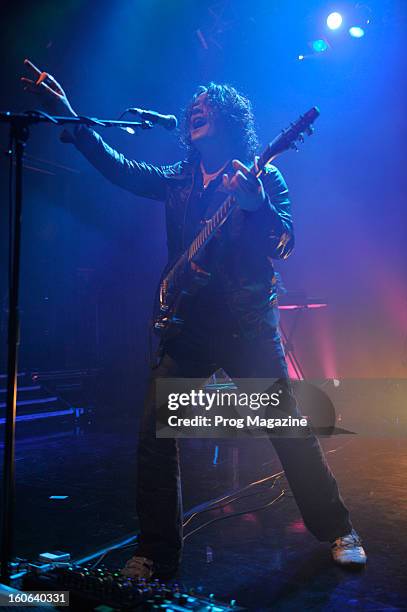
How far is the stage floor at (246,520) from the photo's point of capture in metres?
2.03

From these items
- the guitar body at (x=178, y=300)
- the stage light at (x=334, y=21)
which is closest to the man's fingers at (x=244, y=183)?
the guitar body at (x=178, y=300)

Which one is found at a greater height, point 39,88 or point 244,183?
point 39,88

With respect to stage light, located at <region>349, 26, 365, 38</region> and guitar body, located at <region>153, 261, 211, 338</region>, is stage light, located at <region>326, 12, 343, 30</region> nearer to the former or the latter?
stage light, located at <region>349, 26, 365, 38</region>

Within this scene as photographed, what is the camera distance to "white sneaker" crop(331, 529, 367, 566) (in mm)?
2180

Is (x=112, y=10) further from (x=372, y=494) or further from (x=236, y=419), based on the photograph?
(x=372, y=494)

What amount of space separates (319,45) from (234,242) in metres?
6.13

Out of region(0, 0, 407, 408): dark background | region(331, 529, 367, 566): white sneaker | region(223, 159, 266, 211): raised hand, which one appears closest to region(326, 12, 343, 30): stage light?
region(0, 0, 407, 408): dark background

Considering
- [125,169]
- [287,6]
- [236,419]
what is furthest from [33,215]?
[125,169]

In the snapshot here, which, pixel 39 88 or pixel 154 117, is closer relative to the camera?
pixel 39 88

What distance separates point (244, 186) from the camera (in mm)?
2066

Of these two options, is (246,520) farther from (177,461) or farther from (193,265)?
(193,265)

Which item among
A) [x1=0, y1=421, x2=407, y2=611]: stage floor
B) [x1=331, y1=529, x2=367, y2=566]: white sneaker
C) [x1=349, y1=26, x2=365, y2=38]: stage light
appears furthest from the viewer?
[x1=349, y1=26, x2=365, y2=38]: stage light

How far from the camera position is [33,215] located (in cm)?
934

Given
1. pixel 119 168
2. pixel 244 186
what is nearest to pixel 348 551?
pixel 244 186
